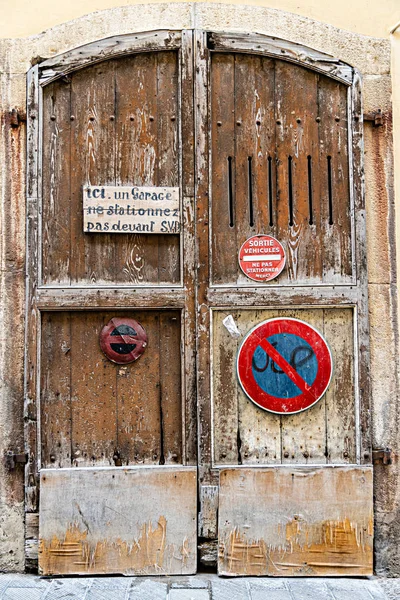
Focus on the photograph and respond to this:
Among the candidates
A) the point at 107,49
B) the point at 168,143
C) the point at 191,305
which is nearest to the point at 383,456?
the point at 191,305

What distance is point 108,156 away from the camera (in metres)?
4.20

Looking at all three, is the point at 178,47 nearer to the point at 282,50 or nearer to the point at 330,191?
the point at 282,50

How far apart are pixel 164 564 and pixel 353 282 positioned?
7.08ft

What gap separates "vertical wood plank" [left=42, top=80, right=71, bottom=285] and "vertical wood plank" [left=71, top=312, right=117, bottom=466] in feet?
1.12

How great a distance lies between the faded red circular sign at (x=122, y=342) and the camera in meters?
4.14

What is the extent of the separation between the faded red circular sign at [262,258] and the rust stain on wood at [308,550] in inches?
61.8

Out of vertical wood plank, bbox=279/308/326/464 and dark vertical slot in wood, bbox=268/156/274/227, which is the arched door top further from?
vertical wood plank, bbox=279/308/326/464

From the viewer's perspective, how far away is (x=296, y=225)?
4.22m

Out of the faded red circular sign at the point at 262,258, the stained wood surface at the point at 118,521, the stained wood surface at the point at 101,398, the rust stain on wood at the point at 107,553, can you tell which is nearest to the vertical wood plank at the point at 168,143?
the stained wood surface at the point at 101,398

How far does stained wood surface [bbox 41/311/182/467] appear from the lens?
4.12 metres

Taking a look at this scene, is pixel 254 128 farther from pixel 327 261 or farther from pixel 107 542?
pixel 107 542

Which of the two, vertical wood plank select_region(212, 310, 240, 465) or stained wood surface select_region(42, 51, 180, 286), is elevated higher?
stained wood surface select_region(42, 51, 180, 286)

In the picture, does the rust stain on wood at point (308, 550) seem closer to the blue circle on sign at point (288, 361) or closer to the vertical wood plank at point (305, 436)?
the vertical wood plank at point (305, 436)

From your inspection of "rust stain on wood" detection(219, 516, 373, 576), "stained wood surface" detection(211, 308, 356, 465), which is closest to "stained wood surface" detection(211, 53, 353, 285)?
"stained wood surface" detection(211, 308, 356, 465)
